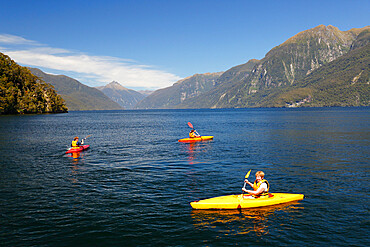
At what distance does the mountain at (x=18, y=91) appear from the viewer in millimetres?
156875

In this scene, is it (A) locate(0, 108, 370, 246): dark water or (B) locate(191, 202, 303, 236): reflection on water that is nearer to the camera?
(A) locate(0, 108, 370, 246): dark water

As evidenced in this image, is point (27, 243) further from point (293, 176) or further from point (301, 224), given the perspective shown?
point (293, 176)

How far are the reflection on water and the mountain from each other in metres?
170

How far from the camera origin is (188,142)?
2045 inches

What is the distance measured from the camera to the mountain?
6176 inches

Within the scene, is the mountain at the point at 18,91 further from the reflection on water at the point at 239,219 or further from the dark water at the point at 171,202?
the reflection on water at the point at 239,219

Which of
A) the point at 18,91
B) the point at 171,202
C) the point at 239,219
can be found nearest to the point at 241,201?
the point at 239,219

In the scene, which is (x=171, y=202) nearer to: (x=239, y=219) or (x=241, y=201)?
(x=241, y=201)

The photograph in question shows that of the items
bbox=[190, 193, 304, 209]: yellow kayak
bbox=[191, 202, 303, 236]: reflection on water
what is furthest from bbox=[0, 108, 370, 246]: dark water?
bbox=[190, 193, 304, 209]: yellow kayak

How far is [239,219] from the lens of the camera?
53.2 ft

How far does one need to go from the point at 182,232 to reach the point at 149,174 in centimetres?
1279

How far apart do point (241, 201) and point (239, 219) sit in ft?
5.56

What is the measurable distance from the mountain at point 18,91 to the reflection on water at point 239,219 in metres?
170

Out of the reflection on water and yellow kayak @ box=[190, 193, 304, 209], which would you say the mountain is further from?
the reflection on water
